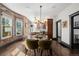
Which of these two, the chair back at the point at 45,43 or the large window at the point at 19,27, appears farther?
the large window at the point at 19,27

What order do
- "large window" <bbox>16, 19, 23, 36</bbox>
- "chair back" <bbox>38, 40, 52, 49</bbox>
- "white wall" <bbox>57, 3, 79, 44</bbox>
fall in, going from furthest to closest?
"large window" <bbox>16, 19, 23, 36</bbox> → "white wall" <bbox>57, 3, 79, 44</bbox> → "chair back" <bbox>38, 40, 52, 49</bbox>

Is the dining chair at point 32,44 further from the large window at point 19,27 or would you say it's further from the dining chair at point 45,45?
the large window at point 19,27

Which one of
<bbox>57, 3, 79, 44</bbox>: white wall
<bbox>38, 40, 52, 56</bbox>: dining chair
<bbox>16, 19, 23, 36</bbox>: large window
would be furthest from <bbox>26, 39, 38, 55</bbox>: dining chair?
<bbox>16, 19, 23, 36</bbox>: large window

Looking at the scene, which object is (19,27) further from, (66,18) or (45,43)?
(45,43)

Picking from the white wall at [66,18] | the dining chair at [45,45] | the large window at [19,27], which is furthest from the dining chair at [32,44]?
the large window at [19,27]

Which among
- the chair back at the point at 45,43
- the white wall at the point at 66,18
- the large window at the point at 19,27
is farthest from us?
the large window at the point at 19,27

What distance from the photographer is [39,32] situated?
235 inches

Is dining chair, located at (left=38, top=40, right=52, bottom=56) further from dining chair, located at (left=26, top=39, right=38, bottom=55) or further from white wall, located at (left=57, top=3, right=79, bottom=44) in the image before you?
white wall, located at (left=57, top=3, right=79, bottom=44)

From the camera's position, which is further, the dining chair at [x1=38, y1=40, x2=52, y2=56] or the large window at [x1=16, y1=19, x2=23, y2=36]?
the large window at [x1=16, y1=19, x2=23, y2=36]

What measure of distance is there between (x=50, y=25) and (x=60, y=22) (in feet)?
2.58

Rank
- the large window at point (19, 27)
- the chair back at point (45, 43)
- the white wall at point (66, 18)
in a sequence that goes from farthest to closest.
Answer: the large window at point (19, 27) → the white wall at point (66, 18) → the chair back at point (45, 43)

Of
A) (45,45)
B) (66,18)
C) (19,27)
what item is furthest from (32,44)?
(19,27)

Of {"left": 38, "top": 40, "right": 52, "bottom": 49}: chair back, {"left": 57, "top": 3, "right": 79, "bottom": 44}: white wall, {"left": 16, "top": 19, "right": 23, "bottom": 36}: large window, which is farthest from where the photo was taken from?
{"left": 16, "top": 19, "right": 23, "bottom": 36}: large window

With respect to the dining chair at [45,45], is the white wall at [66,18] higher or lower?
higher
